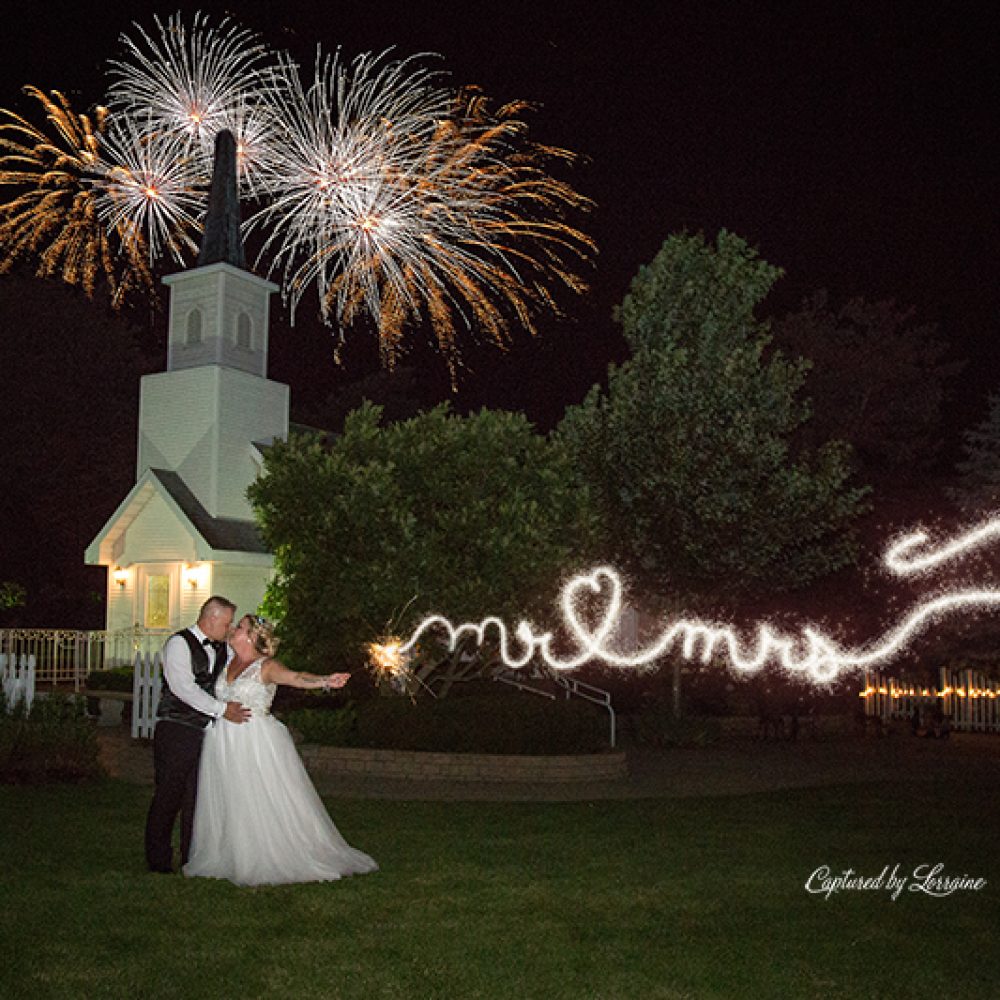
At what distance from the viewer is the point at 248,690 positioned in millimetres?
9336

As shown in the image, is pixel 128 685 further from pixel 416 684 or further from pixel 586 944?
pixel 586 944

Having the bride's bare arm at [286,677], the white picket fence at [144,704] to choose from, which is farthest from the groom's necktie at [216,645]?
the white picket fence at [144,704]

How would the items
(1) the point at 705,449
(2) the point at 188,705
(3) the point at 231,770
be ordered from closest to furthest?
(3) the point at 231,770
(2) the point at 188,705
(1) the point at 705,449

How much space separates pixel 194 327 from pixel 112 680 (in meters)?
9.41

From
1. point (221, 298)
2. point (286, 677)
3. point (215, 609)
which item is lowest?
point (286, 677)

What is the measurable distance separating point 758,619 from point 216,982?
1905 centimetres

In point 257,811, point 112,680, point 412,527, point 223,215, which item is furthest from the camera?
point 223,215

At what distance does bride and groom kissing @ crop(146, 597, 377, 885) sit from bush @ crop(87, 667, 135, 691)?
1610cm

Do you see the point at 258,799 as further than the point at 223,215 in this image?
No

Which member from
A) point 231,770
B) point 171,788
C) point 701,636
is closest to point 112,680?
point 701,636

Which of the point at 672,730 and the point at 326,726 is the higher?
the point at 326,726

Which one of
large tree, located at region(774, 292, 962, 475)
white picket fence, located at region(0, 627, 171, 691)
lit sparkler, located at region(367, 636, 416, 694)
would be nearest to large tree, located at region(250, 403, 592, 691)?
lit sparkler, located at region(367, 636, 416, 694)

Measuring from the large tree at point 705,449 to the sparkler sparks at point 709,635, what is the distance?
1116 mm

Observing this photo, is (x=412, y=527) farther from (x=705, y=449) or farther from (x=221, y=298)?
(x=221, y=298)
